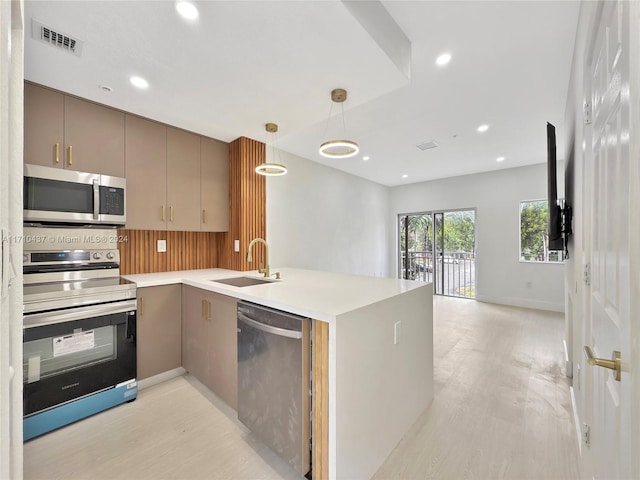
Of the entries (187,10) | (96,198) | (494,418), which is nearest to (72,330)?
(96,198)

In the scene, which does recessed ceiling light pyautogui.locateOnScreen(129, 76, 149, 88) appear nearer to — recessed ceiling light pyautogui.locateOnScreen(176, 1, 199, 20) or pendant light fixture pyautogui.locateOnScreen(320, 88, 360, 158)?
recessed ceiling light pyautogui.locateOnScreen(176, 1, 199, 20)

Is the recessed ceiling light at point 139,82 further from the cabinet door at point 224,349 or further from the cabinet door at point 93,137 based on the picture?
the cabinet door at point 224,349

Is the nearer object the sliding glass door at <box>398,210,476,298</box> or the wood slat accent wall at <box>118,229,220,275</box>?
the wood slat accent wall at <box>118,229,220,275</box>

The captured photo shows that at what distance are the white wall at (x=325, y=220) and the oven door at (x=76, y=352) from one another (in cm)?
210

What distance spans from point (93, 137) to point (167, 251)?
1.27 m

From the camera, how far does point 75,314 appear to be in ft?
6.42

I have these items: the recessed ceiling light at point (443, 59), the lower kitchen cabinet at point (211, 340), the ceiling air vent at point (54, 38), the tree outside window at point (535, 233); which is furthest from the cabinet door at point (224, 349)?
the tree outside window at point (535, 233)

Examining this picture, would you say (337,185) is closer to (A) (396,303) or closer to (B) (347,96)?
(B) (347,96)

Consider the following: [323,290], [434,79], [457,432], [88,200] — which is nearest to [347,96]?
[434,79]

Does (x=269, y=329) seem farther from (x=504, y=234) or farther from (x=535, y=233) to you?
(x=535, y=233)

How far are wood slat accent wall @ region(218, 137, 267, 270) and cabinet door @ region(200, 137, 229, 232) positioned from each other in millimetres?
64

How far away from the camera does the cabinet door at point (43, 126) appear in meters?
2.06

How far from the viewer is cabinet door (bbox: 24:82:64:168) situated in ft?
6.76

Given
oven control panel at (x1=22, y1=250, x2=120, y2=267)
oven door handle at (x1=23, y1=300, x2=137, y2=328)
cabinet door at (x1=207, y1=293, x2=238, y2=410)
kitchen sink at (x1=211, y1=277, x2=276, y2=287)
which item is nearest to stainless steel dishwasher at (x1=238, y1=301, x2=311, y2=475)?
cabinet door at (x1=207, y1=293, x2=238, y2=410)
